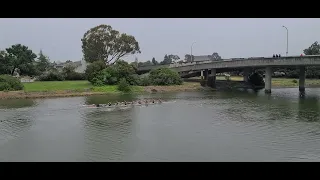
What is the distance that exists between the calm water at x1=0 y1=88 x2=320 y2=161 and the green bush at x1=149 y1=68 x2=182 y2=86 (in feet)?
111

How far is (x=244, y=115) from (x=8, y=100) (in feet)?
115

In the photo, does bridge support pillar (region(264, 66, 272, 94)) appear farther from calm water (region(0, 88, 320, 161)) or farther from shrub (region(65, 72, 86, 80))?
shrub (region(65, 72, 86, 80))

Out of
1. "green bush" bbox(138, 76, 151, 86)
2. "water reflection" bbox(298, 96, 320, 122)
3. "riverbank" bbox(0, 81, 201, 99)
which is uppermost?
"green bush" bbox(138, 76, 151, 86)

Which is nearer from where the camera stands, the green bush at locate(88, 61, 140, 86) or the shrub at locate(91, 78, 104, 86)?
the shrub at locate(91, 78, 104, 86)

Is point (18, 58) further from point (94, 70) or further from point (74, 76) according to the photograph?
point (94, 70)

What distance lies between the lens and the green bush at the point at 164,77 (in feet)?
245

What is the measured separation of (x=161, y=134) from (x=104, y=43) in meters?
73.8

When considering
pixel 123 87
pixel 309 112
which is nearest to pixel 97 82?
pixel 123 87

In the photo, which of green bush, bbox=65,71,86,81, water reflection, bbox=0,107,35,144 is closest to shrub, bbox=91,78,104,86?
green bush, bbox=65,71,86,81

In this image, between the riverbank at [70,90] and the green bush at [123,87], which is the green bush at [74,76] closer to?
the riverbank at [70,90]

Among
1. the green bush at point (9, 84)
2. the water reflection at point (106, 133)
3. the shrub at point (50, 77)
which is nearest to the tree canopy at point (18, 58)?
the shrub at point (50, 77)

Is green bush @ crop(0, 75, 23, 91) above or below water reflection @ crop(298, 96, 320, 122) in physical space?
above

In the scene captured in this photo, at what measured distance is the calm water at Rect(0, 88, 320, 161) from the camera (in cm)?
2033

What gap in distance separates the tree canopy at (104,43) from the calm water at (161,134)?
188 feet
